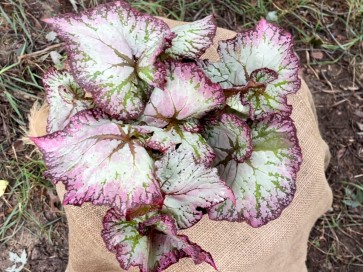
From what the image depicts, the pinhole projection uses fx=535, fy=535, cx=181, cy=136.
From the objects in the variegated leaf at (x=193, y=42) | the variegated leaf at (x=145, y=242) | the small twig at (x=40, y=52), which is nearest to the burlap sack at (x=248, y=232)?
the variegated leaf at (x=145, y=242)

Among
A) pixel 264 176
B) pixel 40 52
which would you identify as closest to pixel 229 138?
pixel 264 176

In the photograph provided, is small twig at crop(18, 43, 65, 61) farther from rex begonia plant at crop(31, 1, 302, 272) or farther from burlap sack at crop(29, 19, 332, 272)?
rex begonia plant at crop(31, 1, 302, 272)

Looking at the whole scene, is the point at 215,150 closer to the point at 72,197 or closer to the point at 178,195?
the point at 178,195

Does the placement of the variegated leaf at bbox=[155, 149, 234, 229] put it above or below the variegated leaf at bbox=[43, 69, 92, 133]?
below

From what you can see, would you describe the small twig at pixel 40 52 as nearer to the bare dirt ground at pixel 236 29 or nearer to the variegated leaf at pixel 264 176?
the bare dirt ground at pixel 236 29

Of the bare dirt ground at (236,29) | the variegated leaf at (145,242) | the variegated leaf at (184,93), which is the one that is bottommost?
the bare dirt ground at (236,29)

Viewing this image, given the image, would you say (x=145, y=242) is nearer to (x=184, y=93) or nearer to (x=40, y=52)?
(x=184, y=93)

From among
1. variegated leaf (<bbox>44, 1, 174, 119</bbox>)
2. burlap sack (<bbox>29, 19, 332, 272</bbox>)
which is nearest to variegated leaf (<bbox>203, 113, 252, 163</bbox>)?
variegated leaf (<bbox>44, 1, 174, 119</bbox>)
